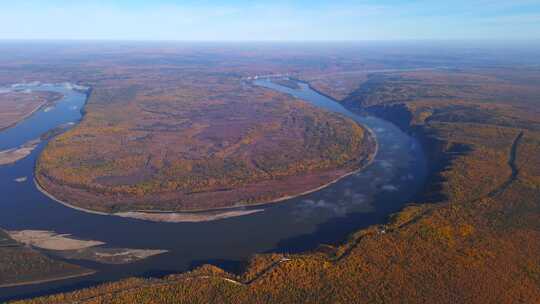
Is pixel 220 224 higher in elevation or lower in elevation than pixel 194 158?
lower

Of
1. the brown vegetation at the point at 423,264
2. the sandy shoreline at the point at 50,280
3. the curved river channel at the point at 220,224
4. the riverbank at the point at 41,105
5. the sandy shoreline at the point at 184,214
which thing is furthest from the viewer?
the riverbank at the point at 41,105

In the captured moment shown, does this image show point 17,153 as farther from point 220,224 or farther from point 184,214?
point 220,224

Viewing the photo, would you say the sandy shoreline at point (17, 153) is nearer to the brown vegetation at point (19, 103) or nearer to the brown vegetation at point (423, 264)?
the brown vegetation at point (19, 103)

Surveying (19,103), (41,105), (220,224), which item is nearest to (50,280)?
(220,224)

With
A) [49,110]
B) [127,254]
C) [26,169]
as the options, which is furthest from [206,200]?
[49,110]

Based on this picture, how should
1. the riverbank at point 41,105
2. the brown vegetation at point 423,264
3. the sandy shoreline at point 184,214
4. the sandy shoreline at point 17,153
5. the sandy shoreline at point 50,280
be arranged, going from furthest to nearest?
the riverbank at point 41,105 < the sandy shoreline at point 17,153 < the sandy shoreline at point 184,214 < the sandy shoreline at point 50,280 < the brown vegetation at point 423,264

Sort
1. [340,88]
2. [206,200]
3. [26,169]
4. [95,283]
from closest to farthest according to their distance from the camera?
[95,283] → [206,200] → [26,169] → [340,88]

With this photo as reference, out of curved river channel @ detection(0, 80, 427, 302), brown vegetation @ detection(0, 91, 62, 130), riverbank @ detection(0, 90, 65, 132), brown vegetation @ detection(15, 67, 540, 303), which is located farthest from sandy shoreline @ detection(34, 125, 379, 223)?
brown vegetation @ detection(0, 91, 62, 130)

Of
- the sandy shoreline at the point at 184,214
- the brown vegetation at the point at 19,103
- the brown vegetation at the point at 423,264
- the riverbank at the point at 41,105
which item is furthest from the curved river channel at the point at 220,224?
the brown vegetation at the point at 19,103

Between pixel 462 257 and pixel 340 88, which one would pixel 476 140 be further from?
pixel 340 88
